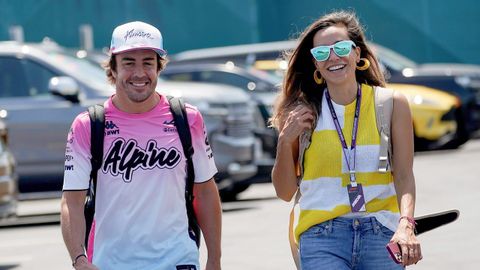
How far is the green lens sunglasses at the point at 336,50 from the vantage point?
5371mm

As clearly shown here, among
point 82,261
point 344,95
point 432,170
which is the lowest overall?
point 432,170

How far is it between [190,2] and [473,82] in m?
10.8

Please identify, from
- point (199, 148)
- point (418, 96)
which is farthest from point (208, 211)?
point (418, 96)

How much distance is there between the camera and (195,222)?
5348mm

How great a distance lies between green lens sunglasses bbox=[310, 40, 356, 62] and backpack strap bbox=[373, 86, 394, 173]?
0.22 metres

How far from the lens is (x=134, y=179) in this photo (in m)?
Result: 5.14

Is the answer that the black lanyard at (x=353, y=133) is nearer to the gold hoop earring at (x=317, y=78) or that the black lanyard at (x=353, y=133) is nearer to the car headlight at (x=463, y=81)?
the gold hoop earring at (x=317, y=78)

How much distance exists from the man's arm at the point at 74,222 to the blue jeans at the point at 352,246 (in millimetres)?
896

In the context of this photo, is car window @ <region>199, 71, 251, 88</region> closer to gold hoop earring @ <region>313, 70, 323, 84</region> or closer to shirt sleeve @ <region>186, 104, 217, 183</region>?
gold hoop earring @ <region>313, 70, 323, 84</region>

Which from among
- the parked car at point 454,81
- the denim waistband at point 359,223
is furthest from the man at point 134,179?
the parked car at point 454,81

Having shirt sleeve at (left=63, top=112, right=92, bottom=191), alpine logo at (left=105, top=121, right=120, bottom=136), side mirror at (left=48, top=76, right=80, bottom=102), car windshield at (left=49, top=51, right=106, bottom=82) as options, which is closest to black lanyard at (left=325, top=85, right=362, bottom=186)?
alpine logo at (left=105, top=121, right=120, bottom=136)

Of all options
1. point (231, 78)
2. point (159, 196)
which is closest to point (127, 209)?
point (159, 196)

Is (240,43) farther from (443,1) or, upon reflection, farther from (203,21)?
(443,1)

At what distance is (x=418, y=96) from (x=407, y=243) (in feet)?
53.1
